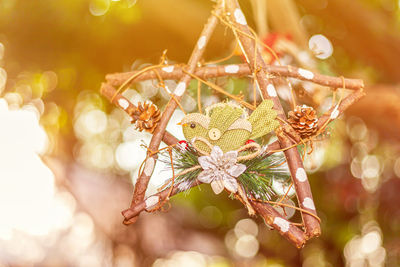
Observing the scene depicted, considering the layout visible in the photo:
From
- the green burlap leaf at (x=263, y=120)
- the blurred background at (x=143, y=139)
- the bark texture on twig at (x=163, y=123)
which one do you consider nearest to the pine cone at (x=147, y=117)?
the bark texture on twig at (x=163, y=123)

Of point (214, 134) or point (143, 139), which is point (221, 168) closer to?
point (214, 134)

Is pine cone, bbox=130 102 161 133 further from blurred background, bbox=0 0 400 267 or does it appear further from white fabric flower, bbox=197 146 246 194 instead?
blurred background, bbox=0 0 400 267

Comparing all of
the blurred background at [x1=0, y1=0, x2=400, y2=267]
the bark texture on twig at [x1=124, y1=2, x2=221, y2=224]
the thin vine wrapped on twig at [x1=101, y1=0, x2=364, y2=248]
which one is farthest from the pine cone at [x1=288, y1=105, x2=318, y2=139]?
the blurred background at [x1=0, y1=0, x2=400, y2=267]

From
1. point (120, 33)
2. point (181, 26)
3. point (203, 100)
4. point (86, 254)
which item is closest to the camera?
point (203, 100)

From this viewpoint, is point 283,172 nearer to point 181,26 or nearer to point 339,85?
point 339,85

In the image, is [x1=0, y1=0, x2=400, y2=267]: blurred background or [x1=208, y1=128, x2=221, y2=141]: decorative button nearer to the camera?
[x1=208, y1=128, x2=221, y2=141]: decorative button

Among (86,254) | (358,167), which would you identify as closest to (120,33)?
(86,254)

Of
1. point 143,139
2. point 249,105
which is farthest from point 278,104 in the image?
point 143,139
